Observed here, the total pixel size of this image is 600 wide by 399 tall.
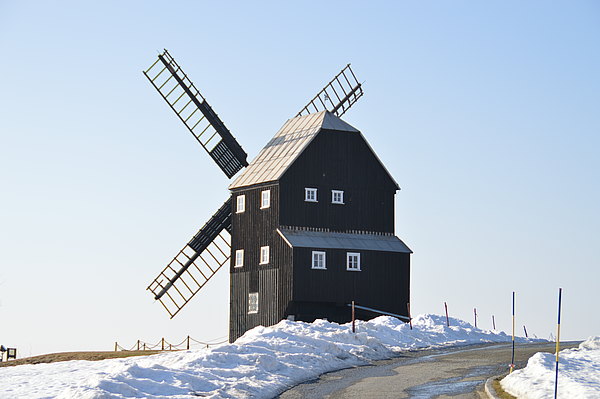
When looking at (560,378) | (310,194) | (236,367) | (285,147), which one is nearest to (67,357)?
(310,194)

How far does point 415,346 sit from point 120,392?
19.7 metres

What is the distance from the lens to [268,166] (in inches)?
2106

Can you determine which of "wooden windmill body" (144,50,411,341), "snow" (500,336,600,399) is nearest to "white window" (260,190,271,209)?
"wooden windmill body" (144,50,411,341)

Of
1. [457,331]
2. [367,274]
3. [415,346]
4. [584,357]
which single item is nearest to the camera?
[584,357]

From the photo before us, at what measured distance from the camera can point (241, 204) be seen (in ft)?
178

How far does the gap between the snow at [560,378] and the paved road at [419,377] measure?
1279 mm

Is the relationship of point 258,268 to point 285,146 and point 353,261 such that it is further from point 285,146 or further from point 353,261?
point 285,146

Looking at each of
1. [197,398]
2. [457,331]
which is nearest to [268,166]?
[457,331]

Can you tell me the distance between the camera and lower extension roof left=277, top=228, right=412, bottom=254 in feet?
164

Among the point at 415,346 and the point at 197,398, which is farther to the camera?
the point at 415,346

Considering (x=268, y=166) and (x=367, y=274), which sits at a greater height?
(x=268, y=166)

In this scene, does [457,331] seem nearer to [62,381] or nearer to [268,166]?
[268,166]

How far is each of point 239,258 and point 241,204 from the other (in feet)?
9.59

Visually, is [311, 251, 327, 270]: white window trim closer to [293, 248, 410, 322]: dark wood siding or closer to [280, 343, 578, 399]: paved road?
[293, 248, 410, 322]: dark wood siding
